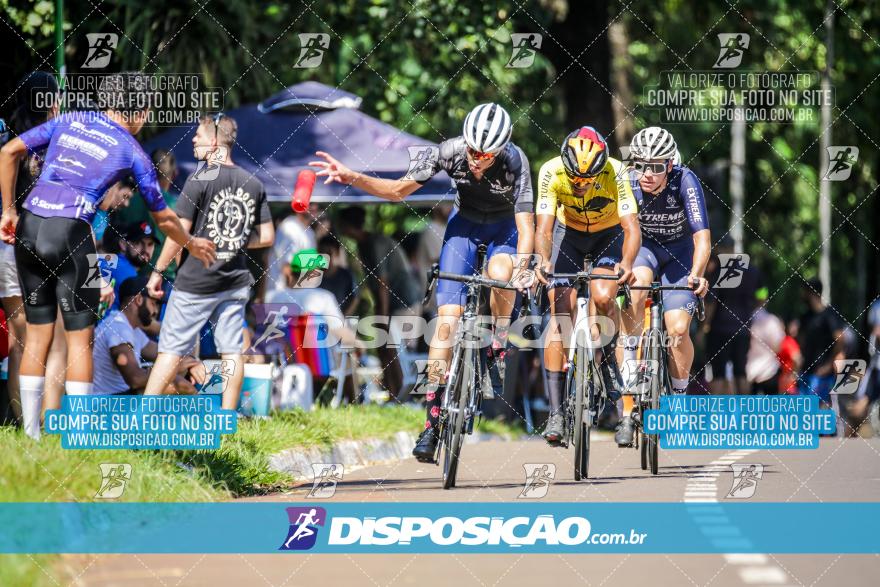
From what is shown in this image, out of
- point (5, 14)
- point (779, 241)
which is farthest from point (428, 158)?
point (779, 241)

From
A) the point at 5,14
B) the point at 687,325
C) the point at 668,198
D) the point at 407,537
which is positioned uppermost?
the point at 5,14

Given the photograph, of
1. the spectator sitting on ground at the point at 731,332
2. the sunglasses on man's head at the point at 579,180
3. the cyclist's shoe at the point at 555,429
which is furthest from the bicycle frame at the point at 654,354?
the spectator sitting on ground at the point at 731,332

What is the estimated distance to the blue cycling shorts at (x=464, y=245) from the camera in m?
10.7

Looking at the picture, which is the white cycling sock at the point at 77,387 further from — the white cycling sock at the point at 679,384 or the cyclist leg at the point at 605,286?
the white cycling sock at the point at 679,384

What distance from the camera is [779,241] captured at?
31.9 metres

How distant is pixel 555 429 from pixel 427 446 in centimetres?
97

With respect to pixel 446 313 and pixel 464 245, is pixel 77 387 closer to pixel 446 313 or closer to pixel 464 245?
pixel 446 313

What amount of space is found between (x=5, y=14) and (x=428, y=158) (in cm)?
522

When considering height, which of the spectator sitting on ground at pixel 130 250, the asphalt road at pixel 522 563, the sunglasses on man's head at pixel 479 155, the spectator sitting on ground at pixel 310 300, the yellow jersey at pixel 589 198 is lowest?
the asphalt road at pixel 522 563

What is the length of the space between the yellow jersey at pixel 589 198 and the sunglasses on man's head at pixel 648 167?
200mm

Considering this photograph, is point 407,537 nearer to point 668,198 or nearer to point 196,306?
point 196,306

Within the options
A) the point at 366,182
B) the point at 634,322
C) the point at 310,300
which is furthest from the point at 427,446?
the point at 310,300

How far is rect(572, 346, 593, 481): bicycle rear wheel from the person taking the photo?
1040 cm

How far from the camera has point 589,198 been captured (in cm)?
1141
